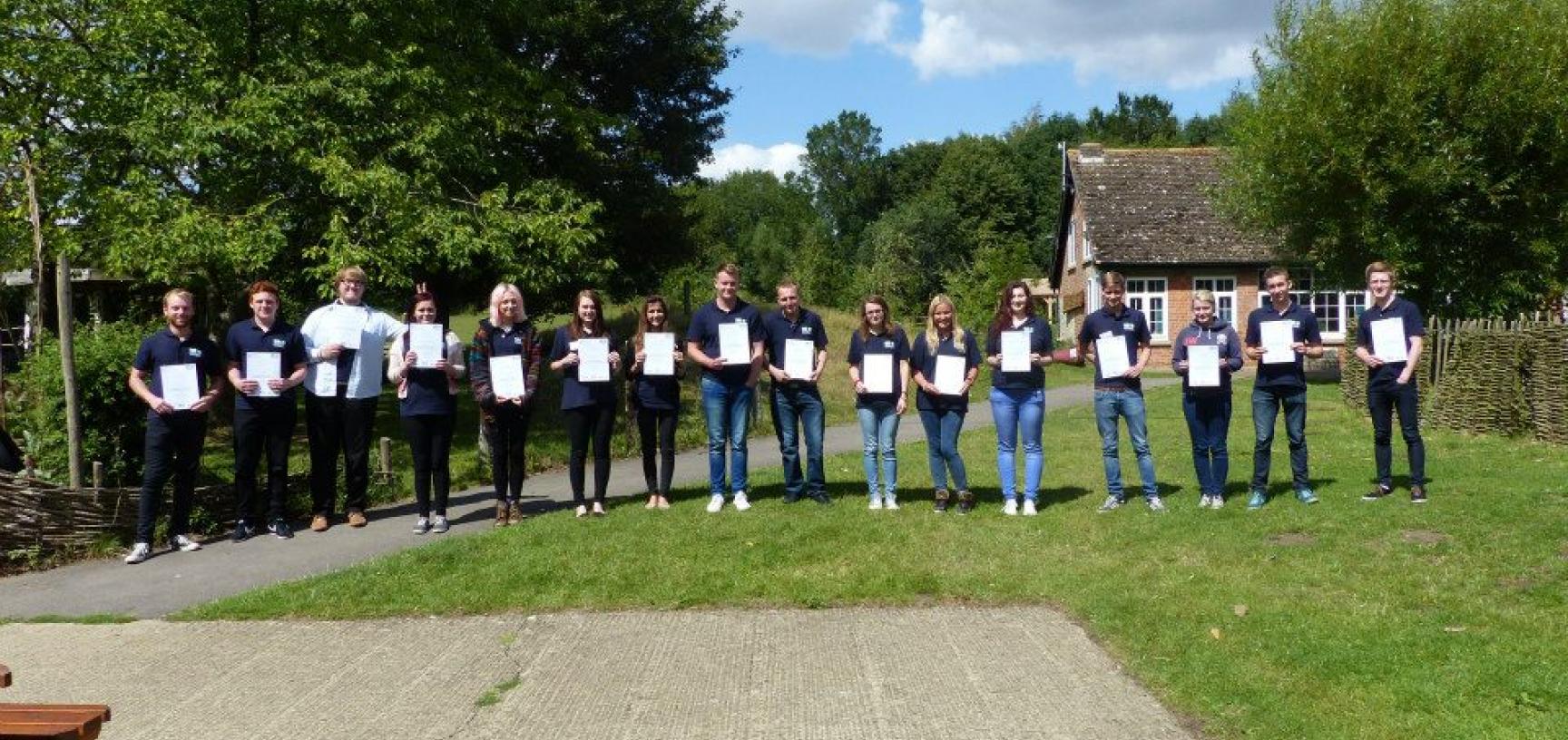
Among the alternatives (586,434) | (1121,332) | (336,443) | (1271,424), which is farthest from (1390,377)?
(336,443)

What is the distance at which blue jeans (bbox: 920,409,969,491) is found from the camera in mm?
9367

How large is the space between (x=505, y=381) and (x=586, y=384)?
0.67 meters

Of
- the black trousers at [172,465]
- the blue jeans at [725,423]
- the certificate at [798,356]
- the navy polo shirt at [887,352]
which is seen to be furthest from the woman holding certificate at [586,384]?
the black trousers at [172,465]

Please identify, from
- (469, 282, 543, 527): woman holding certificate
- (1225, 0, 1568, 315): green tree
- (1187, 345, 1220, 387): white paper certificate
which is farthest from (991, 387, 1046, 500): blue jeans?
(1225, 0, 1568, 315): green tree

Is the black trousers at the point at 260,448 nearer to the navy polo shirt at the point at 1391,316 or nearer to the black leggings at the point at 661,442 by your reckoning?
the black leggings at the point at 661,442

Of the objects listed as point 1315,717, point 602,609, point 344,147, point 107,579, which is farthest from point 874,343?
point 344,147

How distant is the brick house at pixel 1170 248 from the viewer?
35406mm

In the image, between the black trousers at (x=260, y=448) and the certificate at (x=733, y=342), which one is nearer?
the black trousers at (x=260, y=448)

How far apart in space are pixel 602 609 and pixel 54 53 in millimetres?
11381

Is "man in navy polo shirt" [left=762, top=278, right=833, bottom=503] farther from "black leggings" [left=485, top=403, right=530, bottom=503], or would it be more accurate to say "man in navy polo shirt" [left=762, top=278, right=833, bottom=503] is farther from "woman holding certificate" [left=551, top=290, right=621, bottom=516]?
"black leggings" [left=485, top=403, right=530, bottom=503]

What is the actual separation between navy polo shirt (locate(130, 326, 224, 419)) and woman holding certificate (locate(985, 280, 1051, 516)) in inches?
252

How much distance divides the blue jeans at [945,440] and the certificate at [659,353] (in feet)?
7.31

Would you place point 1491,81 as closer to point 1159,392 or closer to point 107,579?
point 1159,392

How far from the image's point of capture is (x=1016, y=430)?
937cm
